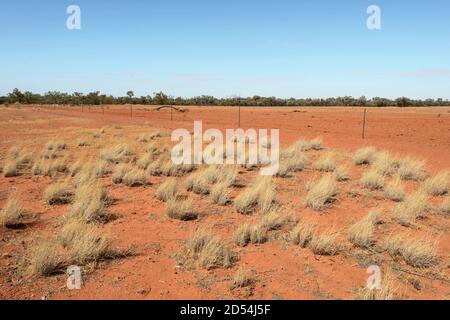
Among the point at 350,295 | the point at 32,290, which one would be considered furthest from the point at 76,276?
the point at 350,295

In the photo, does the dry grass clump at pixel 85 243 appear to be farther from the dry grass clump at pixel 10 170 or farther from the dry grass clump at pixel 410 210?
the dry grass clump at pixel 10 170

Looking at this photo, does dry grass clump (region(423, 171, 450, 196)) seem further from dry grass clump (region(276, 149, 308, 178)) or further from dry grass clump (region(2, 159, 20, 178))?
dry grass clump (region(2, 159, 20, 178))

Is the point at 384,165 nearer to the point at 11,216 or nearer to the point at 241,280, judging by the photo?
the point at 241,280

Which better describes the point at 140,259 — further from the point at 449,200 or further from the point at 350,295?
the point at 449,200

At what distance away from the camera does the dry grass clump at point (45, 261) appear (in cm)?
521

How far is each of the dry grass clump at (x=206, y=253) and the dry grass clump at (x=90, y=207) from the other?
2.29 metres

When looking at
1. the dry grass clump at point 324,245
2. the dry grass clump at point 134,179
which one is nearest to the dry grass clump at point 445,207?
the dry grass clump at point 324,245

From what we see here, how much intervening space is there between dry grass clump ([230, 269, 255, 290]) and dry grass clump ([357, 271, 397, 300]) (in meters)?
1.41

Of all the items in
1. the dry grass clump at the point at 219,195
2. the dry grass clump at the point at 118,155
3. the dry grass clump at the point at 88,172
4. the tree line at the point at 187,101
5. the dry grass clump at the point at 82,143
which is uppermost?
the tree line at the point at 187,101

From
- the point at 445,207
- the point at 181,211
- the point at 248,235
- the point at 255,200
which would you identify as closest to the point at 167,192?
the point at 181,211

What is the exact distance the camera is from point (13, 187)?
9945 mm

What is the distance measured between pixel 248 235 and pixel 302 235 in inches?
36.7
